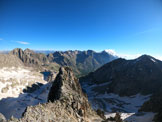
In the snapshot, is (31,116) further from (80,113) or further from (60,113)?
(80,113)

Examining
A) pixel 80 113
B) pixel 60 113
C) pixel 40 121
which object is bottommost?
pixel 80 113

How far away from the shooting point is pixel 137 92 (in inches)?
4892

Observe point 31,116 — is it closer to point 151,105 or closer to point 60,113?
point 60,113

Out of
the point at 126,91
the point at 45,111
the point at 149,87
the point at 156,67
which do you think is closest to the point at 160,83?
the point at 149,87

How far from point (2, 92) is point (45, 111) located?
14753cm

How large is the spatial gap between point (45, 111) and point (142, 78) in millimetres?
155407

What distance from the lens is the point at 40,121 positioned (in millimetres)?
14031

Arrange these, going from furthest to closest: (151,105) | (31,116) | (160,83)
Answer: (160,83)
(151,105)
(31,116)

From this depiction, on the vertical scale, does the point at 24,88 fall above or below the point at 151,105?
below

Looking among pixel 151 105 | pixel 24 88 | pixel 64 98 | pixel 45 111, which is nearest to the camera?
pixel 45 111

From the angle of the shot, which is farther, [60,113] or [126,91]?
[126,91]

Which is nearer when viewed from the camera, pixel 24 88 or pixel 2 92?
pixel 2 92

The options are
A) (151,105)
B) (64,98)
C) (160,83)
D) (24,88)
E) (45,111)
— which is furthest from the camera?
(24,88)

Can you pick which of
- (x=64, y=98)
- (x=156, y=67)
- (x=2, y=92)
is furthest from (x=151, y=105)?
(x=2, y=92)
